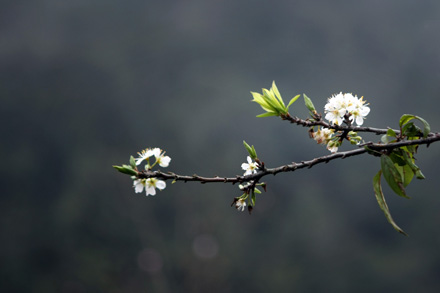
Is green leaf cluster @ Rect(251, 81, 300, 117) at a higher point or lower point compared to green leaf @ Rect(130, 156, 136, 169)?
higher

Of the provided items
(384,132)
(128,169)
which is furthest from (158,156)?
(384,132)

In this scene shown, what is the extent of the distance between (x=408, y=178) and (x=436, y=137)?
169 mm

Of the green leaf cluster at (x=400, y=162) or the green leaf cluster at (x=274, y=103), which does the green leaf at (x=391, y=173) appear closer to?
the green leaf cluster at (x=400, y=162)

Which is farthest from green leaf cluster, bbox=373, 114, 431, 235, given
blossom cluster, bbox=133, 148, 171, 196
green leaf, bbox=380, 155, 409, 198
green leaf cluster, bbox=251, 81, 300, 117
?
blossom cluster, bbox=133, 148, 171, 196

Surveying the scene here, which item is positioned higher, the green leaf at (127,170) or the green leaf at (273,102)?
the green leaf at (273,102)

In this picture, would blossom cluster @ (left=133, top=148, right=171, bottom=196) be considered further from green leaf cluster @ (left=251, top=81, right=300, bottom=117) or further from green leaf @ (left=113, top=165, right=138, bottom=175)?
green leaf cluster @ (left=251, top=81, right=300, bottom=117)

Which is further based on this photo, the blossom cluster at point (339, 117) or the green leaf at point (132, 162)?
the blossom cluster at point (339, 117)

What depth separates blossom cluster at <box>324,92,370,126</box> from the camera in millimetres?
901

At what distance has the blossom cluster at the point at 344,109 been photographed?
Result: 0.90m

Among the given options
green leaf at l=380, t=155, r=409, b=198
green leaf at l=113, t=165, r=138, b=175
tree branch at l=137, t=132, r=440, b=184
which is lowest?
green leaf at l=380, t=155, r=409, b=198

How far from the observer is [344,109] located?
2.91 ft

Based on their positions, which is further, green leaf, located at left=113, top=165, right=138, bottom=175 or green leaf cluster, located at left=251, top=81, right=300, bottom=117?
green leaf cluster, located at left=251, top=81, right=300, bottom=117

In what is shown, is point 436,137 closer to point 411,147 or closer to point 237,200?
point 411,147

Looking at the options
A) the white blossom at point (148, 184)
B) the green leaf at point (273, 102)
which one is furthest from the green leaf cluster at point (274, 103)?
the white blossom at point (148, 184)
